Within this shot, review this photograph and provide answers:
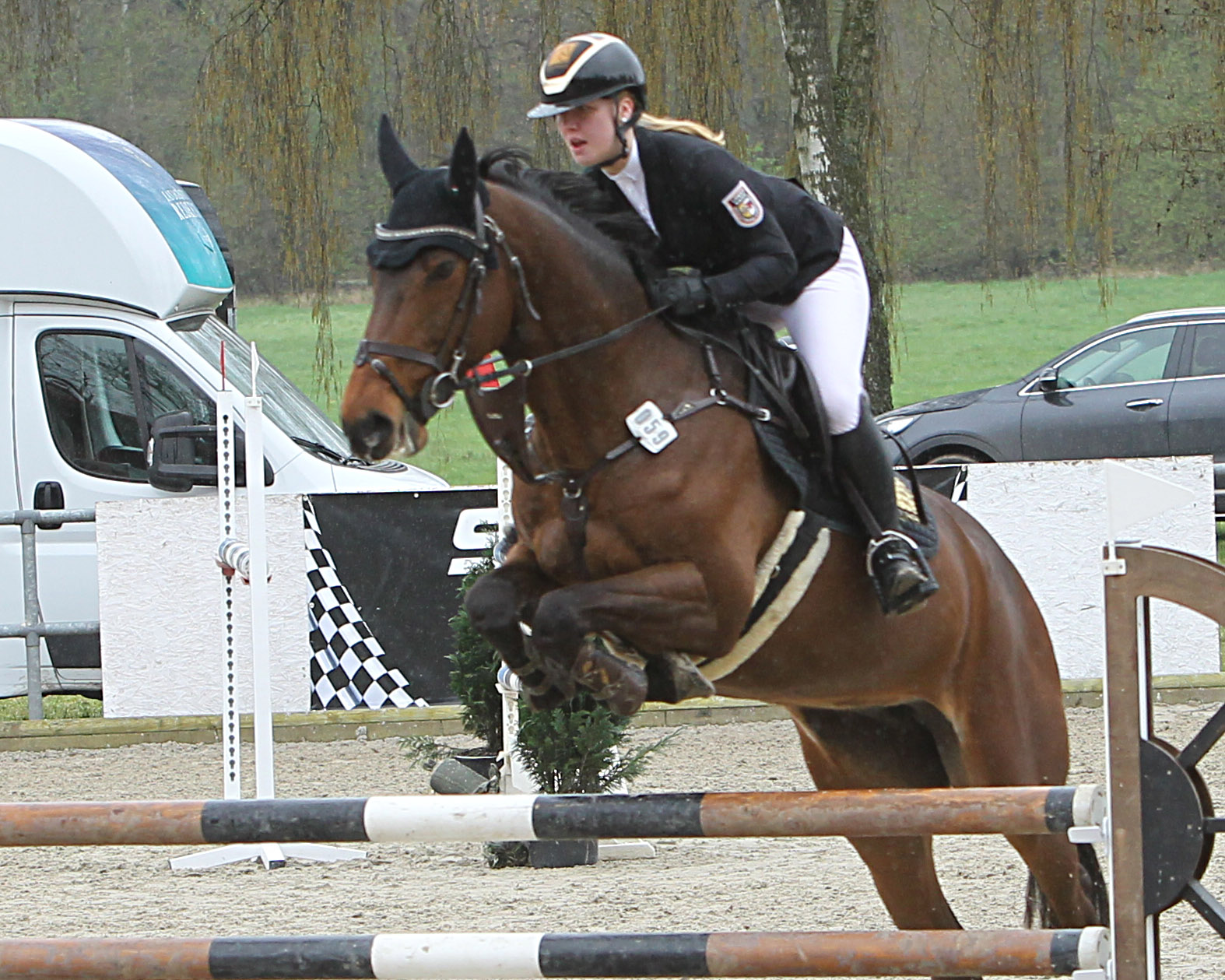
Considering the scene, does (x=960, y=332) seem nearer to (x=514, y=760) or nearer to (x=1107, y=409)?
(x=1107, y=409)

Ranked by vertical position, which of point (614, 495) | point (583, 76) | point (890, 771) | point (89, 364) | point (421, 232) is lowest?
point (890, 771)

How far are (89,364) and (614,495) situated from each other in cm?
507

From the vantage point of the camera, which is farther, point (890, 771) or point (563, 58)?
point (890, 771)

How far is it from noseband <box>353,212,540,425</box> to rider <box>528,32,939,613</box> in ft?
0.87

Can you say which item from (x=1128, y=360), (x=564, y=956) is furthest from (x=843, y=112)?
(x=564, y=956)

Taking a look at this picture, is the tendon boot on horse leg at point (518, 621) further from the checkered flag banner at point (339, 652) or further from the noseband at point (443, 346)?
the checkered flag banner at point (339, 652)

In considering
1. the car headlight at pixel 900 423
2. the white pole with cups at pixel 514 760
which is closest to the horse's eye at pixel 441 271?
the white pole with cups at pixel 514 760

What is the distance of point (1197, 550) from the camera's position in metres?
7.14

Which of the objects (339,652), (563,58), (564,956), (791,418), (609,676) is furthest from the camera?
(339,652)

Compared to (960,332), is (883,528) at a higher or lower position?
lower

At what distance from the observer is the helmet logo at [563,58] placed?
117 inches

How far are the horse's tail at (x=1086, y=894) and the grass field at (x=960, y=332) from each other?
12.6 m

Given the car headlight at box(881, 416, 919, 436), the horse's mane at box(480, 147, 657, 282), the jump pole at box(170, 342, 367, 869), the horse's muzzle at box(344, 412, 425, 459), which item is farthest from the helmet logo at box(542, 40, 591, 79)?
the car headlight at box(881, 416, 919, 436)

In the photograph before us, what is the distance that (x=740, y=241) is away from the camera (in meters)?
3.11
